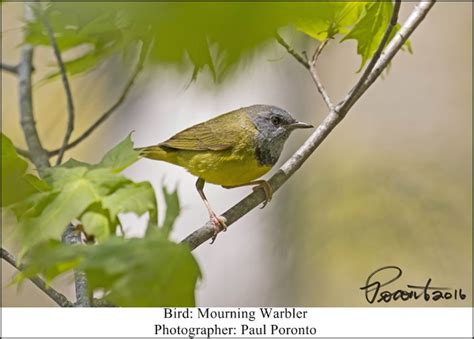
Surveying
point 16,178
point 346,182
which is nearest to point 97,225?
point 16,178

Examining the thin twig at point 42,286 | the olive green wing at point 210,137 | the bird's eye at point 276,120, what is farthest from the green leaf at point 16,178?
the bird's eye at point 276,120

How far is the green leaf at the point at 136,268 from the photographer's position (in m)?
0.81

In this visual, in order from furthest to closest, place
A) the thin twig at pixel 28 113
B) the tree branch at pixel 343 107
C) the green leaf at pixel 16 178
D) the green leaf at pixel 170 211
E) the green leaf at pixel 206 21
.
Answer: the thin twig at pixel 28 113 → the tree branch at pixel 343 107 → the green leaf at pixel 16 178 → the green leaf at pixel 170 211 → the green leaf at pixel 206 21

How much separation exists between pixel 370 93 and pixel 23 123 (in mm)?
2765

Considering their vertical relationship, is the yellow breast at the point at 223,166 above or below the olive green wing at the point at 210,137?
below

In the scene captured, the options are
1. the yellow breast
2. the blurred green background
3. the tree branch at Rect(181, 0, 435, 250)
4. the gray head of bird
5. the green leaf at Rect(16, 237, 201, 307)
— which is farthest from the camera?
the blurred green background

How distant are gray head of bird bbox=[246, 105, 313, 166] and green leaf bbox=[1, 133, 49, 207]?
1.26 m

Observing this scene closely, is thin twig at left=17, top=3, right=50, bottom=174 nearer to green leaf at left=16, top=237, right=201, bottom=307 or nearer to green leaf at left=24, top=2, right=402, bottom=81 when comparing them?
green leaf at left=16, top=237, right=201, bottom=307

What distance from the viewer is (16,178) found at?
1.17m

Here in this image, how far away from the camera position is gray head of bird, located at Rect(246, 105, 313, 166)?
237 cm

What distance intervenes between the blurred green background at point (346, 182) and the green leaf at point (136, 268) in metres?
1.95

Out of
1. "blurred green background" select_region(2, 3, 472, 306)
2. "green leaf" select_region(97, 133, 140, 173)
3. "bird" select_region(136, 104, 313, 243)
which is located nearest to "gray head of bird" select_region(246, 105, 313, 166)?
"bird" select_region(136, 104, 313, 243)

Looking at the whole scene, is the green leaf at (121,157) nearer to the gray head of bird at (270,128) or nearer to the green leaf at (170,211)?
the green leaf at (170,211)

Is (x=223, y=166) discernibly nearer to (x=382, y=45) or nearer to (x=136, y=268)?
(x=382, y=45)
